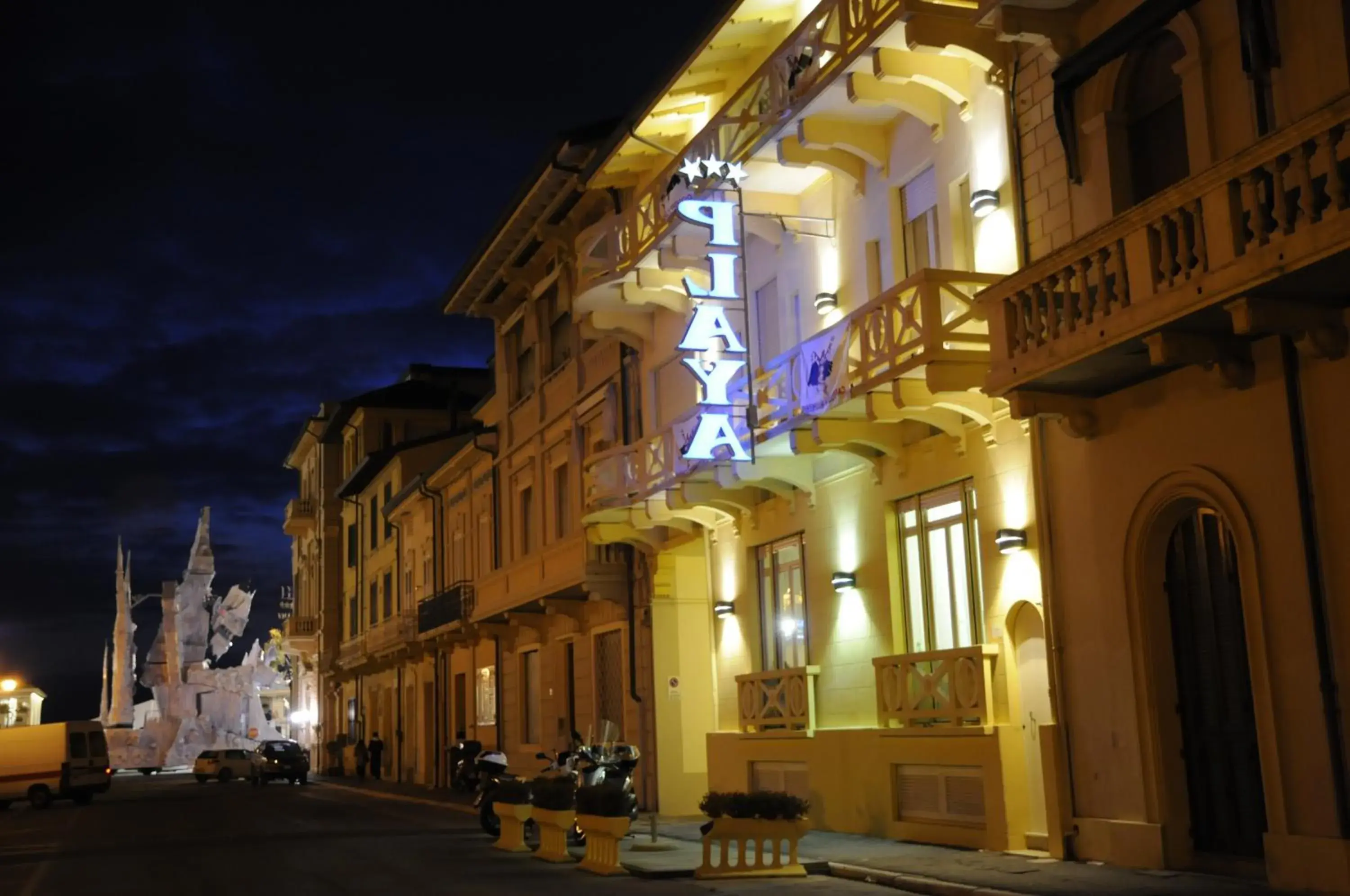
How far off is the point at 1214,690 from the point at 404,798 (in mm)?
24315

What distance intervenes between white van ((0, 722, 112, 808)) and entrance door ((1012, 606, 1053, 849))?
29.6 m

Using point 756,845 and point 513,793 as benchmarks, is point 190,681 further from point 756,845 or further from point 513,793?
point 756,845

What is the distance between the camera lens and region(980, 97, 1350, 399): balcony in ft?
33.3

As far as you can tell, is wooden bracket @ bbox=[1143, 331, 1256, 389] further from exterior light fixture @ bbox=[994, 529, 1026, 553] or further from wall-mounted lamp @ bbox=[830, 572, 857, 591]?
wall-mounted lamp @ bbox=[830, 572, 857, 591]

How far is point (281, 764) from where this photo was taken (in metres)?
47.7

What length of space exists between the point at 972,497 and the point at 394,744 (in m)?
34.5

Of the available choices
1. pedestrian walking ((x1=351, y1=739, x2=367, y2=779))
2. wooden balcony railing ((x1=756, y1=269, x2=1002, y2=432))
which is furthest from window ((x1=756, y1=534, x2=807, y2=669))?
pedestrian walking ((x1=351, y1=739, x2=367, y2=779))

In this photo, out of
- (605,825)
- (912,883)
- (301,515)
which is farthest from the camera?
(301,515)

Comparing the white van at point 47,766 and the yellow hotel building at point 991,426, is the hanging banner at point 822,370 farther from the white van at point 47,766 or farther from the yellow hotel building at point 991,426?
the white van at point 47,766

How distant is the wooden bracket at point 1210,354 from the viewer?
11609 mm

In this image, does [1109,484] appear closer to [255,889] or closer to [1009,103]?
[1009,103]

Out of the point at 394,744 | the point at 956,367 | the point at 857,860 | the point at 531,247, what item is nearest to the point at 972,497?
the point at 956,367

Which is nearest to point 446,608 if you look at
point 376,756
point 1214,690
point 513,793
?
point 376,756

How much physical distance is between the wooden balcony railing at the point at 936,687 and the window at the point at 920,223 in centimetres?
444
